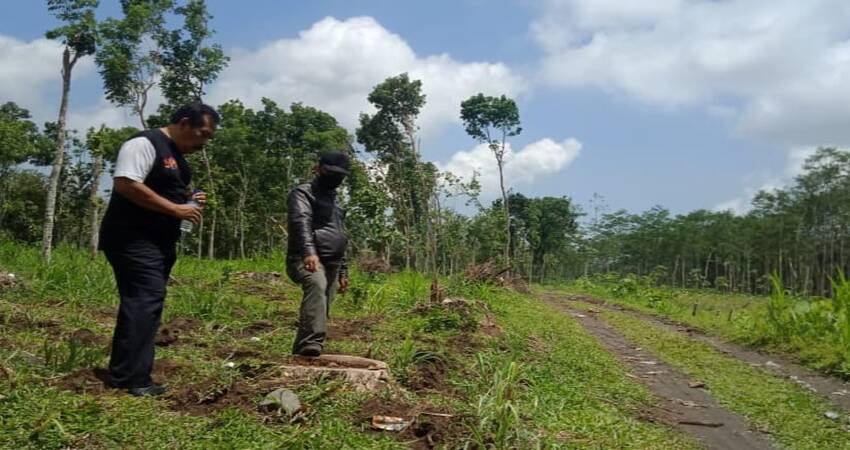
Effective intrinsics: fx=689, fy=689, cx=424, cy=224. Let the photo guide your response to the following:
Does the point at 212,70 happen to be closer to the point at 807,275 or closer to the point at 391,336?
the point at 391,336

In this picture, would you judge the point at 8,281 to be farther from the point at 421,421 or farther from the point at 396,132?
the point at 396,132

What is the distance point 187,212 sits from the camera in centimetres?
366

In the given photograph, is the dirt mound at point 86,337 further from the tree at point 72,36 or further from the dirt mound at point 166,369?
the tree at point 72,36

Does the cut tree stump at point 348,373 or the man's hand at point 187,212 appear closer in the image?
the man's hand at point 187,212

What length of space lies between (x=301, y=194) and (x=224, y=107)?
24.2 m

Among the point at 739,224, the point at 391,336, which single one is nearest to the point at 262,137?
the point at 391,336

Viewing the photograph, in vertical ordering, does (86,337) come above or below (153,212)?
below

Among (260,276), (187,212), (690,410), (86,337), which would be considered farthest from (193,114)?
(260,276)

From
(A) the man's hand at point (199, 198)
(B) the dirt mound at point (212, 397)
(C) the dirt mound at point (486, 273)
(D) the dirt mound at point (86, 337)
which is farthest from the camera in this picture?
(C) the dirt mound at point (486, 273)

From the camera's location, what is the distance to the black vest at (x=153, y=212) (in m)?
3.60

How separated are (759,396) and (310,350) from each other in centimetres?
398

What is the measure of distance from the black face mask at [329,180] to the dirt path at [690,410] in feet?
9.17

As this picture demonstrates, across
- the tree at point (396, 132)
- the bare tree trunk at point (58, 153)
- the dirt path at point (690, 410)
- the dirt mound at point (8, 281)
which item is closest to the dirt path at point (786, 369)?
the dirt path at point (690, 410)

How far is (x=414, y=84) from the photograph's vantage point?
27938 mm
